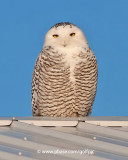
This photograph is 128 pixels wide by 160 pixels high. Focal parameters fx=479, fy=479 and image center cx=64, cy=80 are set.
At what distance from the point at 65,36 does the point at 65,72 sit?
0.46 metres

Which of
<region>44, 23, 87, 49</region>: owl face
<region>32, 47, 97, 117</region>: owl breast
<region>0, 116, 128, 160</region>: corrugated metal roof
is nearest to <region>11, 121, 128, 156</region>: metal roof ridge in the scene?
<region>0, 116, 128, 160</region>: corrugated metal roof

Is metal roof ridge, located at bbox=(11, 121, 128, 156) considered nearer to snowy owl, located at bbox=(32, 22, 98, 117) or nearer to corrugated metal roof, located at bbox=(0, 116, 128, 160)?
corrugated metal roof, located at bbox=(0, 116, 128, 160)

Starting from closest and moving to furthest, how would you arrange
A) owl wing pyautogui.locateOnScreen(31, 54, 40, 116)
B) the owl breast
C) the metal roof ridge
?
the metal roof ridge
the owl breast
owl wing pyautogui.locateOnScreen(31, 54, 40, 116)

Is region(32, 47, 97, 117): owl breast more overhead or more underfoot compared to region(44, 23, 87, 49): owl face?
more underfoot

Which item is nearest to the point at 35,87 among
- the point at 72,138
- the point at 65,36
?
the point at 65,36

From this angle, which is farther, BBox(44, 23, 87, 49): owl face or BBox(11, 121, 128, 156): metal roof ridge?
BBox(44, 23, 87, 49): owl face

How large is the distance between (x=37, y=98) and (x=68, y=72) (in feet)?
2.35

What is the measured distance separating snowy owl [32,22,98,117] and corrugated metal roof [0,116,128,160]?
144 centimetres

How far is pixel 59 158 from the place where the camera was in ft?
11.2

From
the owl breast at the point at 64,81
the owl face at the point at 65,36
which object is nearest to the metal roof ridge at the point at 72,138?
the owl breast at the point at 64,81

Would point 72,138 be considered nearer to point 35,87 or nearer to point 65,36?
point 65,36

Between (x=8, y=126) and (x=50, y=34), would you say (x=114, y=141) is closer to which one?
A: (x=8, y=126)

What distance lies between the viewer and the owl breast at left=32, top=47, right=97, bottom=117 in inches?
234

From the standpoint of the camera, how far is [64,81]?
19.6ft
